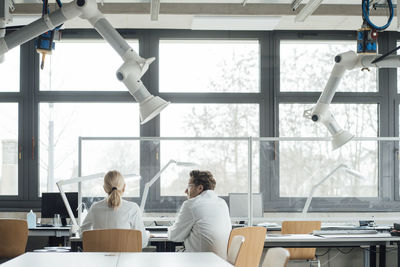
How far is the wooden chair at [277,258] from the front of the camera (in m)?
2.52

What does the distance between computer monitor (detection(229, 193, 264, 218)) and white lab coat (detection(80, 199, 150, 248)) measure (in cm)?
131

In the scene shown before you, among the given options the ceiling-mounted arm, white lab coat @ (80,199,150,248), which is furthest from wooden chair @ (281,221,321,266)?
the ceiling-mounted arm

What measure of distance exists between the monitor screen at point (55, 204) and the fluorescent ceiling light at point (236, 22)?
7.73 feet

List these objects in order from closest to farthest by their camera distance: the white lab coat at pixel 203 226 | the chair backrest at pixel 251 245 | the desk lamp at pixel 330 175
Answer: the white lab coat at pixel 203 226
the chair backrest at pixel 251 245
the desk lamp at pixel 330 175

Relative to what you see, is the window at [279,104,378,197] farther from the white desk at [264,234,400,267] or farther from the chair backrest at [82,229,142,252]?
the chair backrest at [82,229,142,252]

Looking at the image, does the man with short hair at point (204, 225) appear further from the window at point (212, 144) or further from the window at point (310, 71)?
the window at point (310, 71)

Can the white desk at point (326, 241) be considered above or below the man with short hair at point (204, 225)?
below

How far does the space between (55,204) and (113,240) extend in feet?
9.90

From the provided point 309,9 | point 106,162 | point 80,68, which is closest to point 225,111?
point 80,68

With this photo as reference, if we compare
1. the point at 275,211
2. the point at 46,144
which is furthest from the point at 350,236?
the point at 46,144

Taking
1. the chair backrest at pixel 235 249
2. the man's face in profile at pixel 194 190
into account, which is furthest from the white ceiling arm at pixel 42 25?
the man's face in profile at pixel 194 190

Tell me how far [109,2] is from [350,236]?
11.3 ft

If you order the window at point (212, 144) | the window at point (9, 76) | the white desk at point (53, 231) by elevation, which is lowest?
the white desk at point (53, 231)

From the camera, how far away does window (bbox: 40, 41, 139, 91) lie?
7.29 meters
